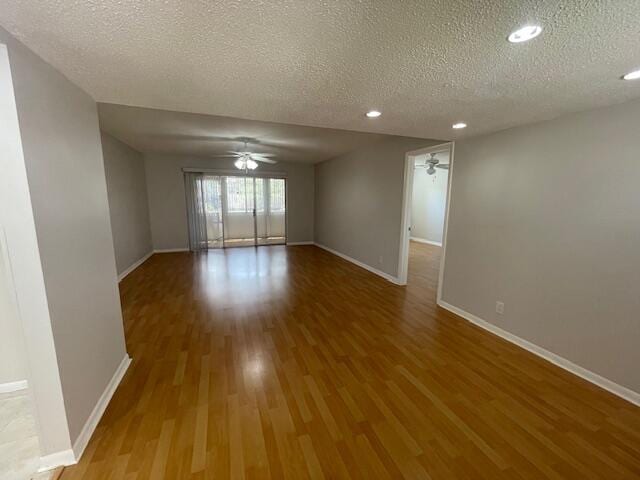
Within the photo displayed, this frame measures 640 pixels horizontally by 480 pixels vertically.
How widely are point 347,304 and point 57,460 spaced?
2752 millimetres

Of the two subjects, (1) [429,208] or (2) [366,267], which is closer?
(2) [366,267]

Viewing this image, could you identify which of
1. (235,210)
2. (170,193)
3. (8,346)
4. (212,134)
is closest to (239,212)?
(235,210)

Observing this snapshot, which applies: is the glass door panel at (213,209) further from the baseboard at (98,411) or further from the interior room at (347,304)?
the baseboard at (98,411)

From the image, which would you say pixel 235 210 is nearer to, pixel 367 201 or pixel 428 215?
pixel 367 201

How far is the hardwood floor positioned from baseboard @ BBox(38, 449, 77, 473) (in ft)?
0.18

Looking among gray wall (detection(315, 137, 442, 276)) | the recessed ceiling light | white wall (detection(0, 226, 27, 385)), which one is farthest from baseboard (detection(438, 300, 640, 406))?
white wall (detection(0, 226, 27, 385))

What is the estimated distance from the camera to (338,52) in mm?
1255

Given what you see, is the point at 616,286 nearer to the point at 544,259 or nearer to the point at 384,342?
the point at 544,259

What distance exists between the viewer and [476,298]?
2986 millimetres

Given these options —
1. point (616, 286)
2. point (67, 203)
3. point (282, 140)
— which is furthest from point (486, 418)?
point (282, 140)

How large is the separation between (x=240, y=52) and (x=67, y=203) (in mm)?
1245

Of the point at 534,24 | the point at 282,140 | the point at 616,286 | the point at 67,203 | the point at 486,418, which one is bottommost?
the point at 486,418

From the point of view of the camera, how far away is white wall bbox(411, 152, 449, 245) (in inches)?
305

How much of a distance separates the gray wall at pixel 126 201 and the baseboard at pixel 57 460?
3.26 metres
